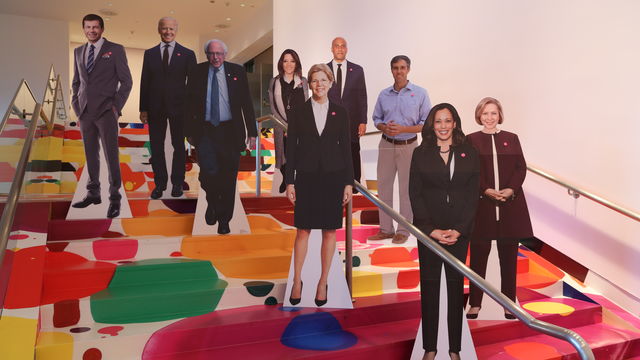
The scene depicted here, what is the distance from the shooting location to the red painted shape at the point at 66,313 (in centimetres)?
291

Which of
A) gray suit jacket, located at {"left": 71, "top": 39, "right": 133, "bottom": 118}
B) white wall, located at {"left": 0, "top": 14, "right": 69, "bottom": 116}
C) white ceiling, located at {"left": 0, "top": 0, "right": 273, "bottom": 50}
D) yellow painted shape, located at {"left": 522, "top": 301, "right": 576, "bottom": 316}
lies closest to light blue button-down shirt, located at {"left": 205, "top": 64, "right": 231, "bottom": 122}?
white ceiling, located at {"left": 0, "top": 0, "right": 273, "bottom": 50}

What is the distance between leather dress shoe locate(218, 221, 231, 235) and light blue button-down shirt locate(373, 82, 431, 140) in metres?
1.45

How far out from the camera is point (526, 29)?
3713 mm

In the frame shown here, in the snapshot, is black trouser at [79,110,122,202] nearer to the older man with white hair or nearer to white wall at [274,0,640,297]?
the older man with white hair

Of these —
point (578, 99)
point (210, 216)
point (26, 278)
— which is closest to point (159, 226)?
point (210, 216)

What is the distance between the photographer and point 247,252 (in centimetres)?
399

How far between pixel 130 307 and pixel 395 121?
200 centimetres

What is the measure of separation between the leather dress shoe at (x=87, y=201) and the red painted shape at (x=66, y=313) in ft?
3.17

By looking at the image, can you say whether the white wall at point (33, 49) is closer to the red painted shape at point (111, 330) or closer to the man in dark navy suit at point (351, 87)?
the man in dark navy suit at point (351, 87)

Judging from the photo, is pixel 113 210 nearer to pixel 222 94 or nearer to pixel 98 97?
pixel 98 97

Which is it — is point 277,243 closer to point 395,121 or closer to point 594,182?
point 395,121

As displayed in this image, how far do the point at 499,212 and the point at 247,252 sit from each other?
218cm

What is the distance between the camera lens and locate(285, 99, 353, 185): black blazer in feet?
9.63

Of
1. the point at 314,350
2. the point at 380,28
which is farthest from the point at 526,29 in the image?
the point at 314,350
